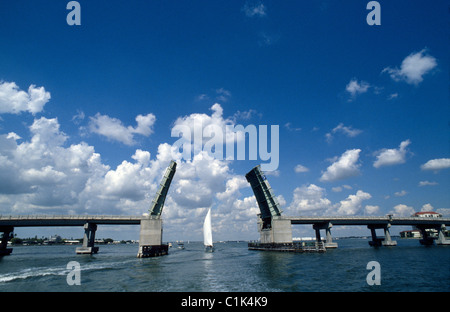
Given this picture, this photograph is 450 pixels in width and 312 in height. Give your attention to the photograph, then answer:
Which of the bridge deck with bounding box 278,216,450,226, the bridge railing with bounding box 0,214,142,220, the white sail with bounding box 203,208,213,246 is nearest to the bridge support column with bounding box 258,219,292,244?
the bridge deck with bounding box 278,216,450,226

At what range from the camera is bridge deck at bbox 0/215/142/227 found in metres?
63.4

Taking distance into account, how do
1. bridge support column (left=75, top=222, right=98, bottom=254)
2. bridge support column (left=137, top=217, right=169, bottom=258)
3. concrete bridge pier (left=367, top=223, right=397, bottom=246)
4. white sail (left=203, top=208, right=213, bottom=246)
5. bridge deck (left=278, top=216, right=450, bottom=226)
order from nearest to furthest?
1. bridge support column (left=137, top=217, right=169, bottom=258)
2. bridge support column (left=75, top=222, right=98, bottom=254)
3. white sail (left=203, top=208, right=213, bottom=246)
4. bridge deck (left=278, top=216, right=450, bottom=226)
5. concrete bridge pier (left=367, top=223, right=397, bottom=246)

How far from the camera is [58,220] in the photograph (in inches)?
2542

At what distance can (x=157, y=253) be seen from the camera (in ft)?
200

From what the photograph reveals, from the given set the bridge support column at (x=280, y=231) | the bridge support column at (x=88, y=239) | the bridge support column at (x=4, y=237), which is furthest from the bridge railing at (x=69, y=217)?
the bridge support column at (x=280, y=231)

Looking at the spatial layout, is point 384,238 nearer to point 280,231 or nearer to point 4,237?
point 280,231

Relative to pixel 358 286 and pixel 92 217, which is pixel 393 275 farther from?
pixel 92 217

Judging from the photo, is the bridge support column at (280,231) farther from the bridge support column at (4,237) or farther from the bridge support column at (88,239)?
the bridge support column at (4,237)

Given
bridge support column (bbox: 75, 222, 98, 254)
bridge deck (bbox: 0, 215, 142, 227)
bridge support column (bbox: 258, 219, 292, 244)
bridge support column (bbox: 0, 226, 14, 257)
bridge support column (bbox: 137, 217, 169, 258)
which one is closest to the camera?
bridge support column (bbox: 137, 217, 169, 258)

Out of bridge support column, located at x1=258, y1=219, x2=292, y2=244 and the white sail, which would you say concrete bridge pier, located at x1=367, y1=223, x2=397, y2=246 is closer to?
bridge support column, located at x1=258, y1=219, x2=292, y2=244
